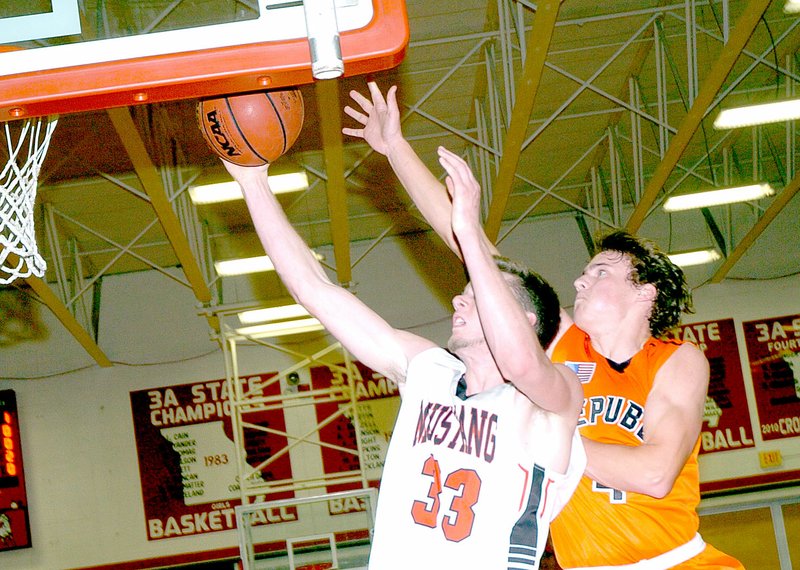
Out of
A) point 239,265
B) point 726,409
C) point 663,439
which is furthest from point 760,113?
point 663,439

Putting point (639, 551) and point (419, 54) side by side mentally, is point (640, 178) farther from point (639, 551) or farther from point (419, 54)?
point (639, 551)

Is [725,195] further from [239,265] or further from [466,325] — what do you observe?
[466,325]

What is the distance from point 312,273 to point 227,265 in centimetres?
821

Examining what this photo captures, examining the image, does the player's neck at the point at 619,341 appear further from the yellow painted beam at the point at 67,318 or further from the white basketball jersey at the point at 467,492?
the yellow painted beam at the point at 67,318

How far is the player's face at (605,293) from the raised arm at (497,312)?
96cm

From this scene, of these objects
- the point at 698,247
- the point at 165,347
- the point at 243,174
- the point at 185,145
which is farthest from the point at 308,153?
the point at 243,174

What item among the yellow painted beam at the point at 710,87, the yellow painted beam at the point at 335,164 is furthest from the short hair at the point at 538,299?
the yellow painted beam at the point at 710,87

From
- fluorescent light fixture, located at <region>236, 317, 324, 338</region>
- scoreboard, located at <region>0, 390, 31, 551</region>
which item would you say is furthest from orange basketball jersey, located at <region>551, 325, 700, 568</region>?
scoreboard, located at <region>0, 390, 31, 551</region>

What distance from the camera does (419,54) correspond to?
9.30m

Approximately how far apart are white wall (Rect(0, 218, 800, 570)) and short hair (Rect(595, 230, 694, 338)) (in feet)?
29.4

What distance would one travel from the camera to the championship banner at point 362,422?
11828 millimetres

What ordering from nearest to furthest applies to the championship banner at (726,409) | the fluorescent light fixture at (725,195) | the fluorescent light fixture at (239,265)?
the fluorescent light fixture at (725,195)
the fluorescent light fixture at (239,265)
the championship banner at (726,409)

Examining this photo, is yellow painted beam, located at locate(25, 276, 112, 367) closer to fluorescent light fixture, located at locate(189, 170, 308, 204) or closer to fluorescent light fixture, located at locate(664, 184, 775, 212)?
fluorescent light fixture, located at locate(189, 170, 308, 204)

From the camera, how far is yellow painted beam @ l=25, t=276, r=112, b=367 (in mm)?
9633
